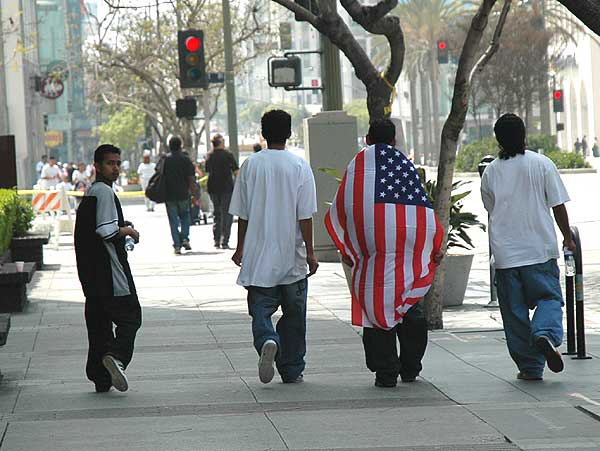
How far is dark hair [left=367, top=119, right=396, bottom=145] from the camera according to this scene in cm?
908

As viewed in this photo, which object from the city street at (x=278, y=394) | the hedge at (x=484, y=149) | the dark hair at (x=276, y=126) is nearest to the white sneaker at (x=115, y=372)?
the city street at (x=278, y=394)

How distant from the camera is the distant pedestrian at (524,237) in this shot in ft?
29.6

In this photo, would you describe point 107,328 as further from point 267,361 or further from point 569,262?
point 569,262

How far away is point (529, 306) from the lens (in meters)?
9.14

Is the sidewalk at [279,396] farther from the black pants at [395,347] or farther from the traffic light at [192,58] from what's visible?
the traffic light at [192,58]

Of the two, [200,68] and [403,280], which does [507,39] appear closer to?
[200,68]

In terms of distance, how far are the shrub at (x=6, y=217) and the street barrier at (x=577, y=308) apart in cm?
724

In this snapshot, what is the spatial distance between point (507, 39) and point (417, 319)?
5828 cm

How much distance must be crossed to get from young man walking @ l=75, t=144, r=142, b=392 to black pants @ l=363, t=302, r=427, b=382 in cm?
145

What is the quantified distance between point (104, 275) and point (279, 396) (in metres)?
1.31

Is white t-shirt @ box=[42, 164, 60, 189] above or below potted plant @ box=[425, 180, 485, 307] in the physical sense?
above

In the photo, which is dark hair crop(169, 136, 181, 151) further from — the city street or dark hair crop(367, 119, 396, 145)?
dark hair crop(367, 119, 396, 145)

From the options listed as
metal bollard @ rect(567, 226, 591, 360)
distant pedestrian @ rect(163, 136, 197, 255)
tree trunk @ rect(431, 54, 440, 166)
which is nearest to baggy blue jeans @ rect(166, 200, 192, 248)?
distant pedestrian @ rect(163, 136, 197, 255)

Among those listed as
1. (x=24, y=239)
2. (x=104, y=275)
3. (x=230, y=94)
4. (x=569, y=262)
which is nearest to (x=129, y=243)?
(x=104, y=275)
